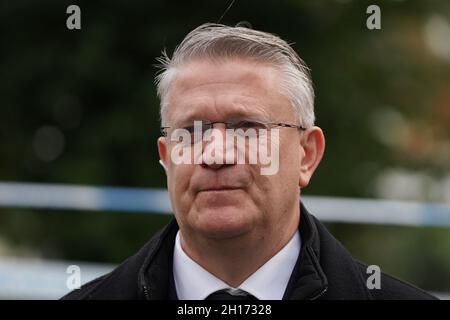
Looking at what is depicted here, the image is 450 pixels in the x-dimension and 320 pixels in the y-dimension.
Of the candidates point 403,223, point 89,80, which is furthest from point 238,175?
point 89,80

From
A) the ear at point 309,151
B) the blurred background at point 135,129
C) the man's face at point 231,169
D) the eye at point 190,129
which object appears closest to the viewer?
the man's face at point 231,169

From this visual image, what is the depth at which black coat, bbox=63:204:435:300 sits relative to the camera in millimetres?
3201

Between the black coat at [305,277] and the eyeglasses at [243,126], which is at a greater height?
the eyeglasses at [243,126]

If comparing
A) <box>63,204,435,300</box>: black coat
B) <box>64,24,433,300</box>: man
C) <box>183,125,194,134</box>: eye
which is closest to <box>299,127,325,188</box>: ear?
<box>64,24,433,300</box>: man

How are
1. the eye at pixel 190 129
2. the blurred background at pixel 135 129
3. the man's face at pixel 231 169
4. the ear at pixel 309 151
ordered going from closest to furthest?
the man's face at pixel 231 169 → the eye at pixel 190 129 → the ear at pixel 309 151 → the blurred background at pixel 135 129

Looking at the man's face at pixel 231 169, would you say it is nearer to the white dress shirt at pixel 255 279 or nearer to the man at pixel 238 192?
the man at pixel 238 192

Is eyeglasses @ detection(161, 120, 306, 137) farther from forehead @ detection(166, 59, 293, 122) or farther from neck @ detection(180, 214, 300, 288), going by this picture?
neck @ detection(180, 214, 300, 288)

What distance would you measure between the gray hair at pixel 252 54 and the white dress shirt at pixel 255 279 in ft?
1.68

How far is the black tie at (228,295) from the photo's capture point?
128 inches

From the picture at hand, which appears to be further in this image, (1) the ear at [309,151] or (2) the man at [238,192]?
(1) the ear at [309,151]

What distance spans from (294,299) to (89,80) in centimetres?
599

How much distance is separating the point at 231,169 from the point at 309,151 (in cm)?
46

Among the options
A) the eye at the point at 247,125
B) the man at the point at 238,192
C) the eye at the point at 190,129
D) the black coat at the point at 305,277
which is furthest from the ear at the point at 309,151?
the eye at the point at 190,129

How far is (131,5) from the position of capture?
8648 millimetres
